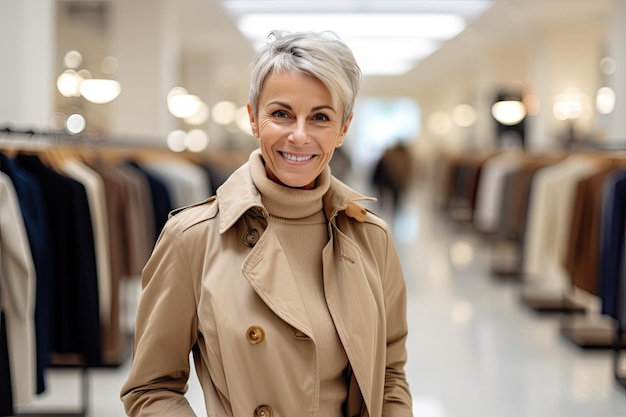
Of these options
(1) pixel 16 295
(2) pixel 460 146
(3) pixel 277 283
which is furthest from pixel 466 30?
(3) pixel 277 283

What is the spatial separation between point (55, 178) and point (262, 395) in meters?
3.15

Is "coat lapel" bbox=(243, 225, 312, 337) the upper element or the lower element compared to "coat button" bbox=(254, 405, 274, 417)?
upper

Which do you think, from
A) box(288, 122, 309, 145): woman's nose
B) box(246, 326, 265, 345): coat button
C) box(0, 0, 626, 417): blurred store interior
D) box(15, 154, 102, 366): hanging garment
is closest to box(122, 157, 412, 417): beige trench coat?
box(246, 326, 265, 345): coat button

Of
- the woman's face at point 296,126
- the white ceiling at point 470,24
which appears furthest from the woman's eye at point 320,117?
the white ceiling at point 470,24

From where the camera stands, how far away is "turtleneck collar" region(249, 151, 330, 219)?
72.7 inches

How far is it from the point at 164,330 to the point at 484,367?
471 centimetres

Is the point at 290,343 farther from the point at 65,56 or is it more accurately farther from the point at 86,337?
the point at 65,56

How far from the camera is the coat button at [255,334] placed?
5.71ft

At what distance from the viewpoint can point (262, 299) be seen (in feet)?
5.78

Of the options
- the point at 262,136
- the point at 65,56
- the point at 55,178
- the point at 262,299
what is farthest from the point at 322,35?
the point at 65,56

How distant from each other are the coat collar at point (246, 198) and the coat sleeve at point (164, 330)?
0.38ft

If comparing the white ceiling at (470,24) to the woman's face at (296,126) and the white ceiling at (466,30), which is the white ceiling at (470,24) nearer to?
the white ceiling at (466,30)

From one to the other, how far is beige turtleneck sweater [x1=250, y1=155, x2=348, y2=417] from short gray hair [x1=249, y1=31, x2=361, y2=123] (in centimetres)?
22

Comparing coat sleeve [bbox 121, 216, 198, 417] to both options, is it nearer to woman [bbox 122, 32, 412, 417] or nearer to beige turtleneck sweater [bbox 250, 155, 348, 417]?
woman [bbox 122, 32, 412, 417]
